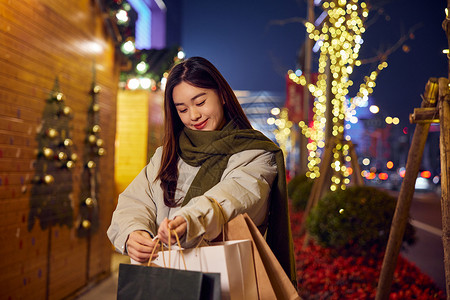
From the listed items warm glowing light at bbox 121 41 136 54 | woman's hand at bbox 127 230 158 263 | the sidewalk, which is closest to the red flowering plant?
the sidewalk

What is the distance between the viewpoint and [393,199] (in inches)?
215

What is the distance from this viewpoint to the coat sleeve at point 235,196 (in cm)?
168

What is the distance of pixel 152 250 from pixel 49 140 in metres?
3.19

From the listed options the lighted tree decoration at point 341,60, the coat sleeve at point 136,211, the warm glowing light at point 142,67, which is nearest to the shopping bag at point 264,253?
the coat sleeve at point 136,211

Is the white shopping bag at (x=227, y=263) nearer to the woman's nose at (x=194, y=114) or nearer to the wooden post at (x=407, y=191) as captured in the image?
the woman's nose at (x=194, y=114)

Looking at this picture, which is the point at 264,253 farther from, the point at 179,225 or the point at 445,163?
the point at 445,163

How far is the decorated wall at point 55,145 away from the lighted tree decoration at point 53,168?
1cm

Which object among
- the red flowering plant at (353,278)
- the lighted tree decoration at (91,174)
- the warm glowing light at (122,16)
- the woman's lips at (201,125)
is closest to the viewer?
the woman's lips at (201,125)

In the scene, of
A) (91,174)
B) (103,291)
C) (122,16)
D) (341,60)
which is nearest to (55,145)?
(91,174)

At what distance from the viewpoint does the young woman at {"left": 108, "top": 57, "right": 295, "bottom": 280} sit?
1744 mm

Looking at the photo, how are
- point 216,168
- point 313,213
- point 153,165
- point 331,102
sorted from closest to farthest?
point 216,168
point 153,165
point 313,213
point 331,102

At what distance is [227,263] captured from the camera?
5.25 ft

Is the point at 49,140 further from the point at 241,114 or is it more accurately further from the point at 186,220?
the point at 186,220

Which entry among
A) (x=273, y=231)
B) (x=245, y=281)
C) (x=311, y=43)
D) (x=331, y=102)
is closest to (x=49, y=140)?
(x=273, y=231)
